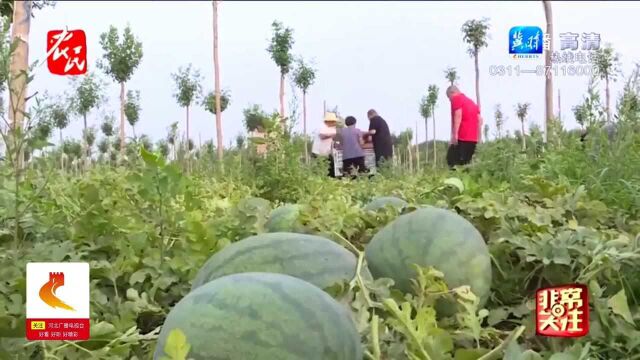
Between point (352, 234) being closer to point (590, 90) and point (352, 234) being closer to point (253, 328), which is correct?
point (253, 328)

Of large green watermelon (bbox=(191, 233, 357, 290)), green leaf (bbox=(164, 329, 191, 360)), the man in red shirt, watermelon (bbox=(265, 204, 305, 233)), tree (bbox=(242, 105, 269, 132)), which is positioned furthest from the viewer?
the man in red shirt

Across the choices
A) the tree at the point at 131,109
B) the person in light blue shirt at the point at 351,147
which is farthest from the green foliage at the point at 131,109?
the person in light blue shirt at the point at 351,147

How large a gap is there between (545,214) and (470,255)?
0.46 m

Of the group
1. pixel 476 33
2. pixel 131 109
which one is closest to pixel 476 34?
pixel 476 33

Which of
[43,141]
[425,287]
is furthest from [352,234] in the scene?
[43,141]

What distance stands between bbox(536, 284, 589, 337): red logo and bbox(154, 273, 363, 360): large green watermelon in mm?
402

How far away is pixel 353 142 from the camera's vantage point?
945 cm

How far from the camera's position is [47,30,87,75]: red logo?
10.5ft

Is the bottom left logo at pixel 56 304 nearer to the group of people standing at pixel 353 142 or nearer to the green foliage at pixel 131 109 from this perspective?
the group of people standing at pixel 353 142

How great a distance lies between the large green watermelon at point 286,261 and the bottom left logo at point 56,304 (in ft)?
0.75

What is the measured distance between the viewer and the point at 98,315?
5.31 feet

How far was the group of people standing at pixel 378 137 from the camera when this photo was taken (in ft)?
27.0

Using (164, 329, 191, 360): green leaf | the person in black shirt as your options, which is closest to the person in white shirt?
the person in black shirt

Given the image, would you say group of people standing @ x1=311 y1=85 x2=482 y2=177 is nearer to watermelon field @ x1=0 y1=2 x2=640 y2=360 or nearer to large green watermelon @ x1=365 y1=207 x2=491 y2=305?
watermelon field @ x1=0 y1=2 x2=640 y2=360
